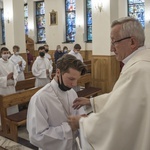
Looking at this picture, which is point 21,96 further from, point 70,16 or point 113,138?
point 70,16

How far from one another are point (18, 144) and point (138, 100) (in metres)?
3.65

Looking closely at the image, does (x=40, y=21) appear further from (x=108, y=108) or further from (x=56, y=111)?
(x=108, y=108)

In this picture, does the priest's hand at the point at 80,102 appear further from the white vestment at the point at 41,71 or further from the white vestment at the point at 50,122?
the white vestment at the point at 41,71

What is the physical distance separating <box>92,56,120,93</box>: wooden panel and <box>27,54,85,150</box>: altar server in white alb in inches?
243

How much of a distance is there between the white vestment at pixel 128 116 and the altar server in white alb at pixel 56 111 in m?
0.54

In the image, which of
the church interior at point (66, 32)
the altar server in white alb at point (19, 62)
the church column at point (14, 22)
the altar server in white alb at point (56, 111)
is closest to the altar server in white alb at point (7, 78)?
the church interior at point (66, 32)

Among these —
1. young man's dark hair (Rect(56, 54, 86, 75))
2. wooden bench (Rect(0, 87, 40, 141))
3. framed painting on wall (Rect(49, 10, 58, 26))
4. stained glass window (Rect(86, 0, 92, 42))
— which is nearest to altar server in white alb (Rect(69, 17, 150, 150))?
young man's dark hair (Rect(56, 54, 86, 75))

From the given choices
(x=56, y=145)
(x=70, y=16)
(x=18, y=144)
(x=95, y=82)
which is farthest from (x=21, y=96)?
(x=70, y=16)

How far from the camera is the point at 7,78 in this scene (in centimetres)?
577

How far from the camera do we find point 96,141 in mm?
1647

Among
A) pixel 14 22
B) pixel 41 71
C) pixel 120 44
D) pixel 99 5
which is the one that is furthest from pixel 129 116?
pixel 14 22

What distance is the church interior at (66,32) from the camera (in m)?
5.21

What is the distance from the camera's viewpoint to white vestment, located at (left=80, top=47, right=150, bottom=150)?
1540 mm

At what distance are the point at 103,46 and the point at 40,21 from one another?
9.50 metres
